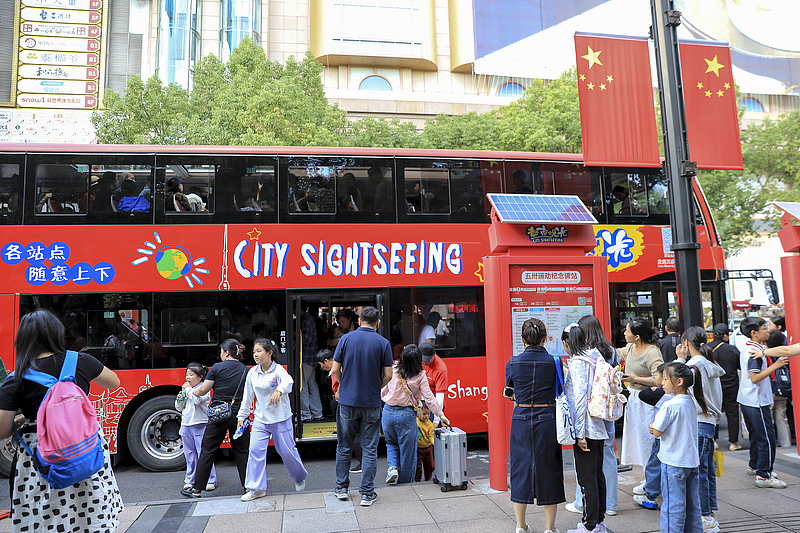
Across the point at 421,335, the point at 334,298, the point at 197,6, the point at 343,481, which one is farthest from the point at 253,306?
the point at 197,6

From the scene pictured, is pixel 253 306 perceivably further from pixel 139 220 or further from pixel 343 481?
pixel 343 481

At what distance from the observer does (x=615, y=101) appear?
6.29 metres

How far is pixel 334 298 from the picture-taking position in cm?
839

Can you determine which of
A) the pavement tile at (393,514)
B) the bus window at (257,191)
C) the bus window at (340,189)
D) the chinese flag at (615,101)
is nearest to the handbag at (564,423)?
the pavement tile at (393,514)

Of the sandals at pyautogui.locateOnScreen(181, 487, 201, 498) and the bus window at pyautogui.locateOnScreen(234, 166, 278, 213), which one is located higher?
the bus window at pyautogui.locateOnScreen(234, 166, 278, 213)

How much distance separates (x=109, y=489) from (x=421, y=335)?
502cm

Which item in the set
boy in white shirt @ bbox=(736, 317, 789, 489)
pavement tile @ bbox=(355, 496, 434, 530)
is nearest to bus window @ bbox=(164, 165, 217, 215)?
pavement tile @ bbox=(355, 496, 434, 530)

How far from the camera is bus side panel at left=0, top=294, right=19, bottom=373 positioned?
700cm

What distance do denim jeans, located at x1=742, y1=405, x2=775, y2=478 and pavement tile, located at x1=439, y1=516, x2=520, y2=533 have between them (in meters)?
2.64

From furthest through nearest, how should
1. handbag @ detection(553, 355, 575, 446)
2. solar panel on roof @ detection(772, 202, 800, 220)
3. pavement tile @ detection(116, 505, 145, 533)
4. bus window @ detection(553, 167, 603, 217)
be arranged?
bus window @ detection(553, 167, 603, 217)
solar panel on roof @ detection(772, 202, 800, 220)
pavement tile @ detection(116, 505, 145, 533)
handbag @ detection(553, 355, 575, 446)

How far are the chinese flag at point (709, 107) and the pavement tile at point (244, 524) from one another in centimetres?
576

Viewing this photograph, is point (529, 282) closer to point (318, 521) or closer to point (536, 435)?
point (536, 435)

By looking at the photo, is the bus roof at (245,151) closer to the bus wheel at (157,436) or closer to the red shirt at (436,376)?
the red shirt at (436,376)

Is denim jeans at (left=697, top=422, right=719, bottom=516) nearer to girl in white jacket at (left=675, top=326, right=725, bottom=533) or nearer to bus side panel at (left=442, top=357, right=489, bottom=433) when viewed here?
girl in white jacket at (left=675, top=326, right=725, bottom=533)
